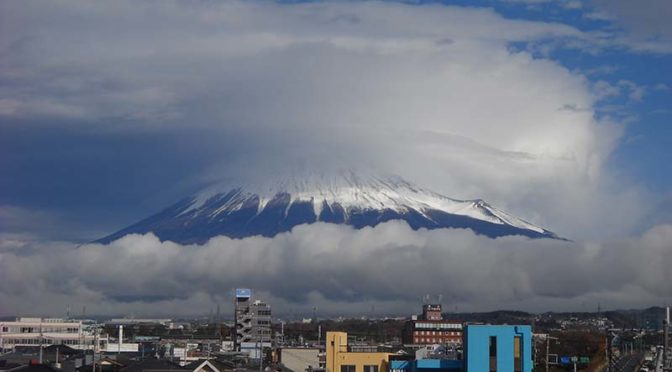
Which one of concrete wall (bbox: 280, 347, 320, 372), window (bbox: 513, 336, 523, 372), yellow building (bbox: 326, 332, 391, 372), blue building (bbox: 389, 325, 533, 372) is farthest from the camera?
concrete wall (bbox: 280, 347, 320, 372)

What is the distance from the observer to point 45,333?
169 meters

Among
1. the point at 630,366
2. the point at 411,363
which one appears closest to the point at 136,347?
the point at 630,366

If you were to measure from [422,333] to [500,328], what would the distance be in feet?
388

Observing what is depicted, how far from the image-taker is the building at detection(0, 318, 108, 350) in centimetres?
15800

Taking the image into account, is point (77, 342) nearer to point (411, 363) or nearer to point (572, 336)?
point (572, 336)

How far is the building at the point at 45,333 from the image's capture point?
15800cm

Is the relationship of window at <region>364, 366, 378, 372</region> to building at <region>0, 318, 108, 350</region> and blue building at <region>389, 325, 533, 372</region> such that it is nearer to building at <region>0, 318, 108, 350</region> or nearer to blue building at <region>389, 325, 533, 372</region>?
blue building at <region>389, 325, 533, 372</region>

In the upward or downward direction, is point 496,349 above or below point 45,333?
above

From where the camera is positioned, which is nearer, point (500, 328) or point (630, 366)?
point (500, 328)

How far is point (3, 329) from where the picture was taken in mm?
171750

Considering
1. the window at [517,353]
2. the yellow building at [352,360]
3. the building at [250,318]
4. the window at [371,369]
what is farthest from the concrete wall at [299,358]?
the building at [250,318]

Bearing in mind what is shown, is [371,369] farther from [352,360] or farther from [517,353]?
[517,353]

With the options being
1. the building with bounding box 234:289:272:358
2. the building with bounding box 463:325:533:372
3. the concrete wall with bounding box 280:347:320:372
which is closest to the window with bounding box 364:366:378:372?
the building with bounding box 463:325:533:372

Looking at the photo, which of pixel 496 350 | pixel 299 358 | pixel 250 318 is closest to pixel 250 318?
pixel 250 318
